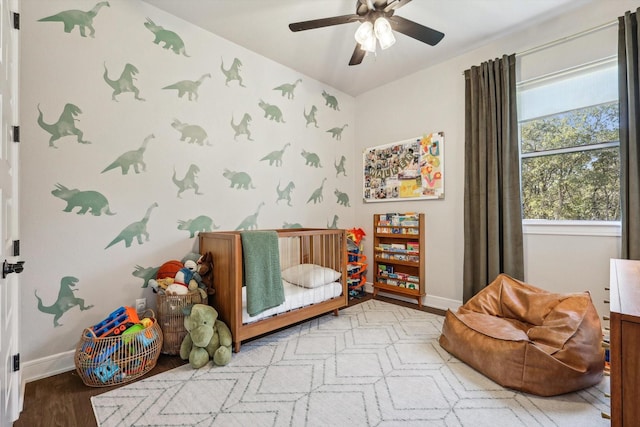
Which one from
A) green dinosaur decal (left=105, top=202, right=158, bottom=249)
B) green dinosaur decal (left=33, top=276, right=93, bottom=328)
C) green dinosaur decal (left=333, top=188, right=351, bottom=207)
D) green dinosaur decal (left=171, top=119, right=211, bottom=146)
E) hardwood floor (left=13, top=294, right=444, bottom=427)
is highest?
green dinosaur decal (left=171, top=119, right=211, bottom=146)

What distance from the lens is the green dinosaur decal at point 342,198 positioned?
149 inches

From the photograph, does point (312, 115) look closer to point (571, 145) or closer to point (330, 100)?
point (330, 100)

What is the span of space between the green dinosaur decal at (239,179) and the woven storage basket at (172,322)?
3.72 feet

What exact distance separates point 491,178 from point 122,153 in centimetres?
304

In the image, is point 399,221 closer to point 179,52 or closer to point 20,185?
point 179,52

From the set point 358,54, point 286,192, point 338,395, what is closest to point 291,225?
point 286,192

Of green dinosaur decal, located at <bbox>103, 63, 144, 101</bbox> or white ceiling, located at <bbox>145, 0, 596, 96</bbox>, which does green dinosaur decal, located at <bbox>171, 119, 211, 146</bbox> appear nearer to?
green dinosaur decal, located at <bbox>103, 63, 144, 101</bbox>

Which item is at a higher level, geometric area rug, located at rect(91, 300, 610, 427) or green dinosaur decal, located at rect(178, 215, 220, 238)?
green dinosaur decal, located at rect(178, 215, 220, 238)

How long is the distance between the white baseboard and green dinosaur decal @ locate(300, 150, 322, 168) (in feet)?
8.59

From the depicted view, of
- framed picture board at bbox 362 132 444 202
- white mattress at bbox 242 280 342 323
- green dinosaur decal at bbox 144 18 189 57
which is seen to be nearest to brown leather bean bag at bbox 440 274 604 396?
white mattress at bbox 242 280 342 323

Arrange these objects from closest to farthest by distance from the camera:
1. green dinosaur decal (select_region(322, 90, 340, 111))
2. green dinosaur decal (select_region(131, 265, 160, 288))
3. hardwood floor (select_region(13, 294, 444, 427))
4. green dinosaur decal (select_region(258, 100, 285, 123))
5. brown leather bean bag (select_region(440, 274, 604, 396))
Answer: hardwood floor (select_region(13, 294, 444, 427))
brown leather bean bag (select_region(440, 274, 604, 396))
green dinosaur decal (select_region(131, 265, 160, 288))
green dinosaur decal (select_region(258, 100, 285, 123))
green dinosaur decal (select_region(322, 90, 340, 111))

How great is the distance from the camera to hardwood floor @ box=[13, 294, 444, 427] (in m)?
1.41

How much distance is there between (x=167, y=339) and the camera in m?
2.07

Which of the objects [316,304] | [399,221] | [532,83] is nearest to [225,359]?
[316,304]
